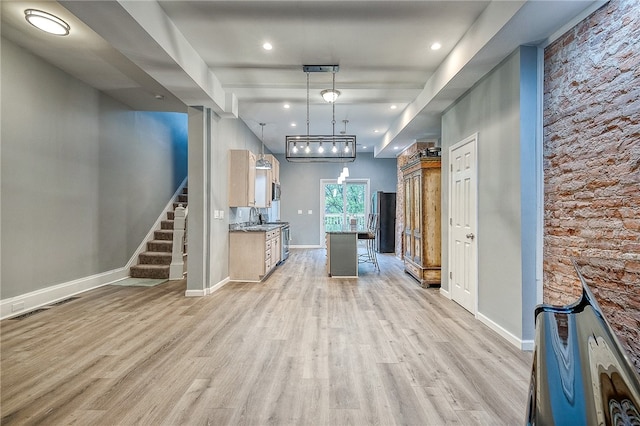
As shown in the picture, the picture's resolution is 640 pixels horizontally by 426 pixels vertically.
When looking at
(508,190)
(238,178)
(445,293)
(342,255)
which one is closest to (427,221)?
(445,293)

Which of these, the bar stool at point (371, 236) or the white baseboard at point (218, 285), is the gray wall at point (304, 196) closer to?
the bar stool at point (371, 236)

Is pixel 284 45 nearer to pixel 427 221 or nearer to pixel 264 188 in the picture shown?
pixel 427 221

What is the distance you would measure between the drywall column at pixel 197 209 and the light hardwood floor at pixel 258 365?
40 cm

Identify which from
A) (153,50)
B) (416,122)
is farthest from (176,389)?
(416,122)

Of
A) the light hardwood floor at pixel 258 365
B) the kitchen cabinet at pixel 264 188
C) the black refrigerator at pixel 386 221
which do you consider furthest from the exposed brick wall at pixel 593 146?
the black refrigerator at pixel 386 221

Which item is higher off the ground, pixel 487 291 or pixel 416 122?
pixel 416 122

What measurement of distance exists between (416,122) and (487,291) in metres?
3.14

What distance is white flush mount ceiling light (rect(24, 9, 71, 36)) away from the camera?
2.75 metres

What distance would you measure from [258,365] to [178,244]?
12.0 ft

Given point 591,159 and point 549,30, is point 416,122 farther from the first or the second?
point 591,159

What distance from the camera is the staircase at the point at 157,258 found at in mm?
5266

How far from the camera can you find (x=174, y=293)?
434 cm

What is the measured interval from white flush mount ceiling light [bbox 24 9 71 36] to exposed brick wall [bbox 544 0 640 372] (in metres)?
4.67

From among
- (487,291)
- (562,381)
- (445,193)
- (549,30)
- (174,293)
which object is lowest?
(174,293)
